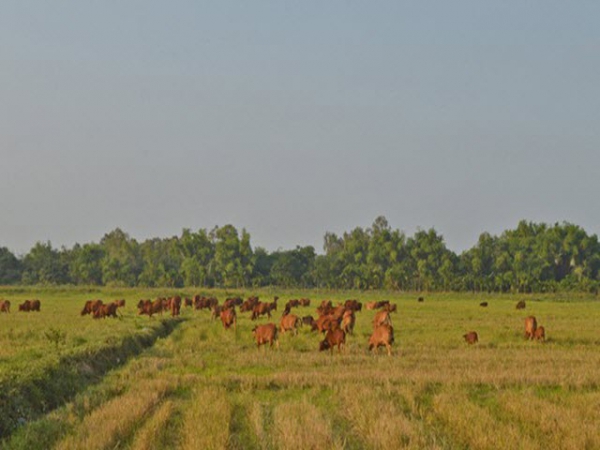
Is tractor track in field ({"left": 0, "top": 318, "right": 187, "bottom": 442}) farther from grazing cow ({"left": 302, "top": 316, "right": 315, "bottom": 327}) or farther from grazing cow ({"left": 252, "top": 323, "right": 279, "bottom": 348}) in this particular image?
grazing cow ({"left": 302, "top": 316, "right": 315, "bottom": 327})

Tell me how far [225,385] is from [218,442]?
5469 millimetres

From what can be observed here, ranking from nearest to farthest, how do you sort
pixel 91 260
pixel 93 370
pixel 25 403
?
pixel 25 403
pixel 93 370
pixel 91 260

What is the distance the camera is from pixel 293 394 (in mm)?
13930

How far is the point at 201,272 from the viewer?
118 metres

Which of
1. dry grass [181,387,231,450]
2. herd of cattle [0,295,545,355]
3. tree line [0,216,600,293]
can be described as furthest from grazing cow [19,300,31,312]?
tree line [0,216,600,293]

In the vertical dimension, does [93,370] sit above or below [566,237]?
below

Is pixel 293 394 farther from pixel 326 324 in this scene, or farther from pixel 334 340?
pixel 326 324

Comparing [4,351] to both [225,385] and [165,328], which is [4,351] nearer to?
[225,385]

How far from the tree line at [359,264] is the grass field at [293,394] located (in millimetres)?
86582

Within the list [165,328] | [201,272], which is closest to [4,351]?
[165,328]

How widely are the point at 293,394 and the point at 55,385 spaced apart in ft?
16.3

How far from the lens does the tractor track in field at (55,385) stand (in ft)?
37.7

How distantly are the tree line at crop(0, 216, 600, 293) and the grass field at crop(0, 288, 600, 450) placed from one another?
86.6m

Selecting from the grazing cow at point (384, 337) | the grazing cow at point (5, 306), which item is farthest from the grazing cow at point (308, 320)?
the grazing cow at point (5, 306)
